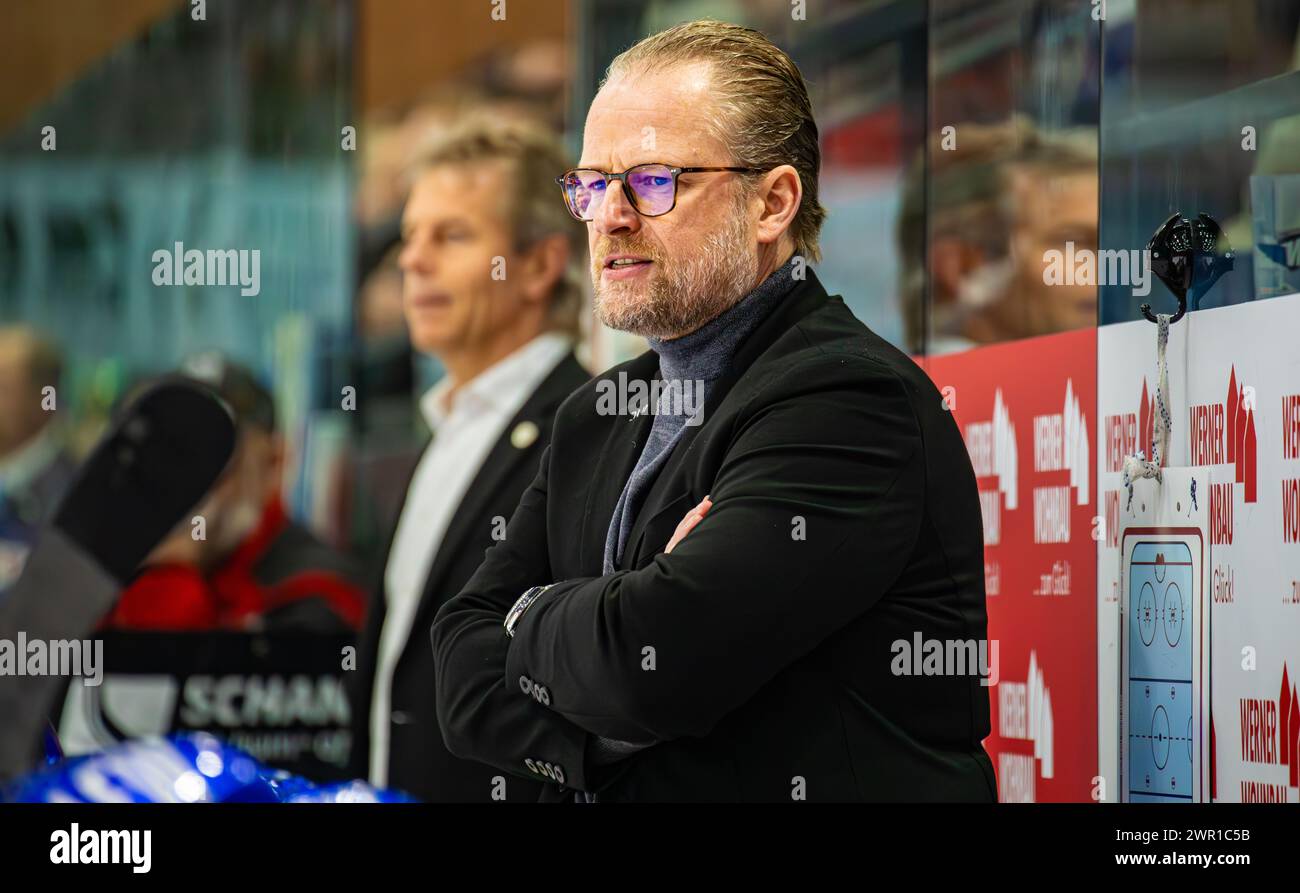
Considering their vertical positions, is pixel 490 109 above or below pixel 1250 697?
above

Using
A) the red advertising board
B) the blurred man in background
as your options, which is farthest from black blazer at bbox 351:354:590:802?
the red advertising board

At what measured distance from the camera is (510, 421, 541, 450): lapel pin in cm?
425

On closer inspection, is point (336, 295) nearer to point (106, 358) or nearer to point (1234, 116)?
point (106, 358)

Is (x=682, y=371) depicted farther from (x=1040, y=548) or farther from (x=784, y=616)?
(x=1040, y=548)

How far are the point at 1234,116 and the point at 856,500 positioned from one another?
2.76ft

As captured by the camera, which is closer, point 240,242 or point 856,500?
point 856,500

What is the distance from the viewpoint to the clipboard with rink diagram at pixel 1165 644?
2277mm

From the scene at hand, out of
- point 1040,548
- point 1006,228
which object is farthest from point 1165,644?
point 1006,228

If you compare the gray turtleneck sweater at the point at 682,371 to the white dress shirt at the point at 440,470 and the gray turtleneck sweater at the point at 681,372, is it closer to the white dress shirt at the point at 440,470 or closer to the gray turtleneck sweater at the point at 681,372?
the gray turtleneck sweater at the point at 681,372

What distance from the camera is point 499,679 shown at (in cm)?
214

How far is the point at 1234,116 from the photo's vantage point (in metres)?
2.29

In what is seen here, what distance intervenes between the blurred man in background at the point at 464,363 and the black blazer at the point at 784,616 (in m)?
2.19

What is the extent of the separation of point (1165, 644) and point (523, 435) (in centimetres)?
219
